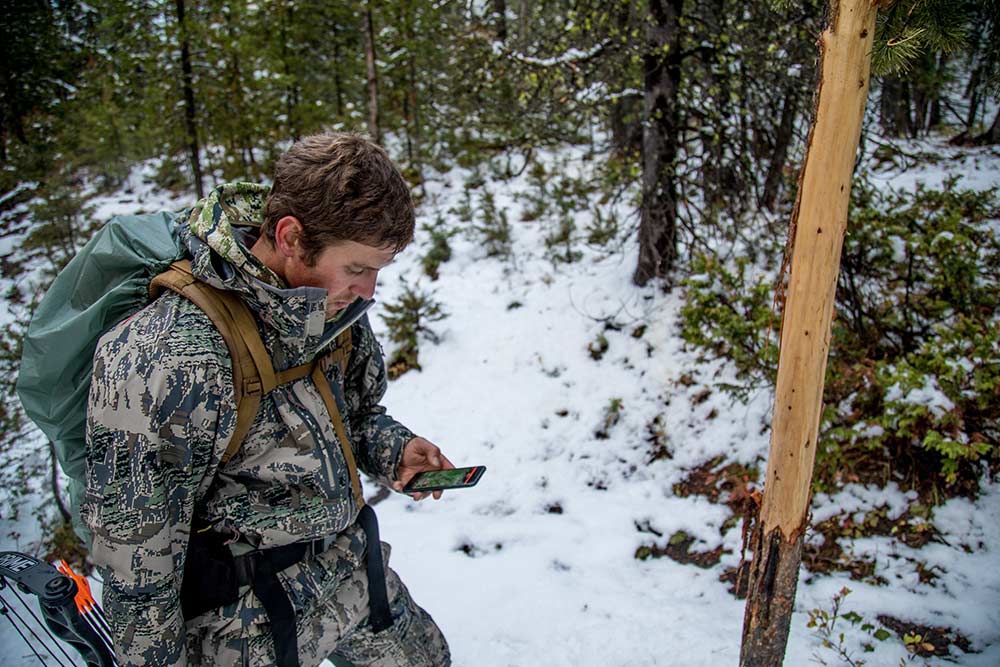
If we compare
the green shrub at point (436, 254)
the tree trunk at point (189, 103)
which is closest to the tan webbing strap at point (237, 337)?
the green shrub at point (436, 254)

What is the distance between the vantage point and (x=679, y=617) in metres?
3.37

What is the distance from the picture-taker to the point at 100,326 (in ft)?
5.21

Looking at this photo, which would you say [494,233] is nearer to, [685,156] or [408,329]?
[408,329]

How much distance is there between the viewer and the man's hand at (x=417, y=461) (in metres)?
2.22

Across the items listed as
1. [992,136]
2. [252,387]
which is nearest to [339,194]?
[252,387]

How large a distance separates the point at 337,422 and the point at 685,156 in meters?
5.40

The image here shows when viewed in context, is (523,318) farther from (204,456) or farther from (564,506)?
(204,456)

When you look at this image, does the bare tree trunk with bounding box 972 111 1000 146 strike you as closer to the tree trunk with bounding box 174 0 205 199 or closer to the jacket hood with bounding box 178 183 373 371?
the jacket hood with bounding box 178 183 373 371

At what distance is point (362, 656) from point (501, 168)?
34.1 feet

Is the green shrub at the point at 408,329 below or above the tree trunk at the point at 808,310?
below

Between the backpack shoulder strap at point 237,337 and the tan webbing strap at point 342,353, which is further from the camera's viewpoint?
the tan webbing strap at point 342,353

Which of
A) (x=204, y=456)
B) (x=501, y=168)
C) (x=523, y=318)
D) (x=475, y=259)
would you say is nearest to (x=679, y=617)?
(x=204, y=456)

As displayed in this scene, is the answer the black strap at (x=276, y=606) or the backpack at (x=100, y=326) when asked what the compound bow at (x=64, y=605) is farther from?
the black strap at (x=276, y=606)

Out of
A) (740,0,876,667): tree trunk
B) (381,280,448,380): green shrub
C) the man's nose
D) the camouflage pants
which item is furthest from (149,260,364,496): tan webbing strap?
(381,280,448,380): green shrub
